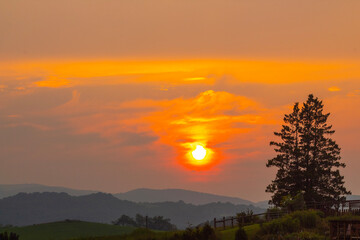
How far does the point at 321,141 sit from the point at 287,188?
8.87m

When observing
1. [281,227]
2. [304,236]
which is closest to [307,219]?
[281,227]

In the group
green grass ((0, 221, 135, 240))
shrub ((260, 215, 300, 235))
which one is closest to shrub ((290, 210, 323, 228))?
shrub ((260, 215, 300, 235))

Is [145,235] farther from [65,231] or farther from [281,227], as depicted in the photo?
[65,231]

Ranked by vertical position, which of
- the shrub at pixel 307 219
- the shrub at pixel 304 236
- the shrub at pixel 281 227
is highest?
the shrub at pixel 307 219

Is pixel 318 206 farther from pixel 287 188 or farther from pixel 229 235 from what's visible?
pixel 229 235

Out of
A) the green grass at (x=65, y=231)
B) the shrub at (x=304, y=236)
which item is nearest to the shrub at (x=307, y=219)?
the shrub at (x=304, y=236)

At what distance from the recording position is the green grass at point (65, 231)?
93262 millimetres

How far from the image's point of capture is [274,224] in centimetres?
5809

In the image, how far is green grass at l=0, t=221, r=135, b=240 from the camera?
93.3m

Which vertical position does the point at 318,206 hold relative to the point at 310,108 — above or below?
below

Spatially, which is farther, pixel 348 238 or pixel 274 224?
pixel 274 224

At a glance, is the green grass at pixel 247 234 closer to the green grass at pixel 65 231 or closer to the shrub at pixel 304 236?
the shrub at pixel 304 236

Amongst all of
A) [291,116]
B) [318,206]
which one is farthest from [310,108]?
[318,206]

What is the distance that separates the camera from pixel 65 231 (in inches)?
3812
